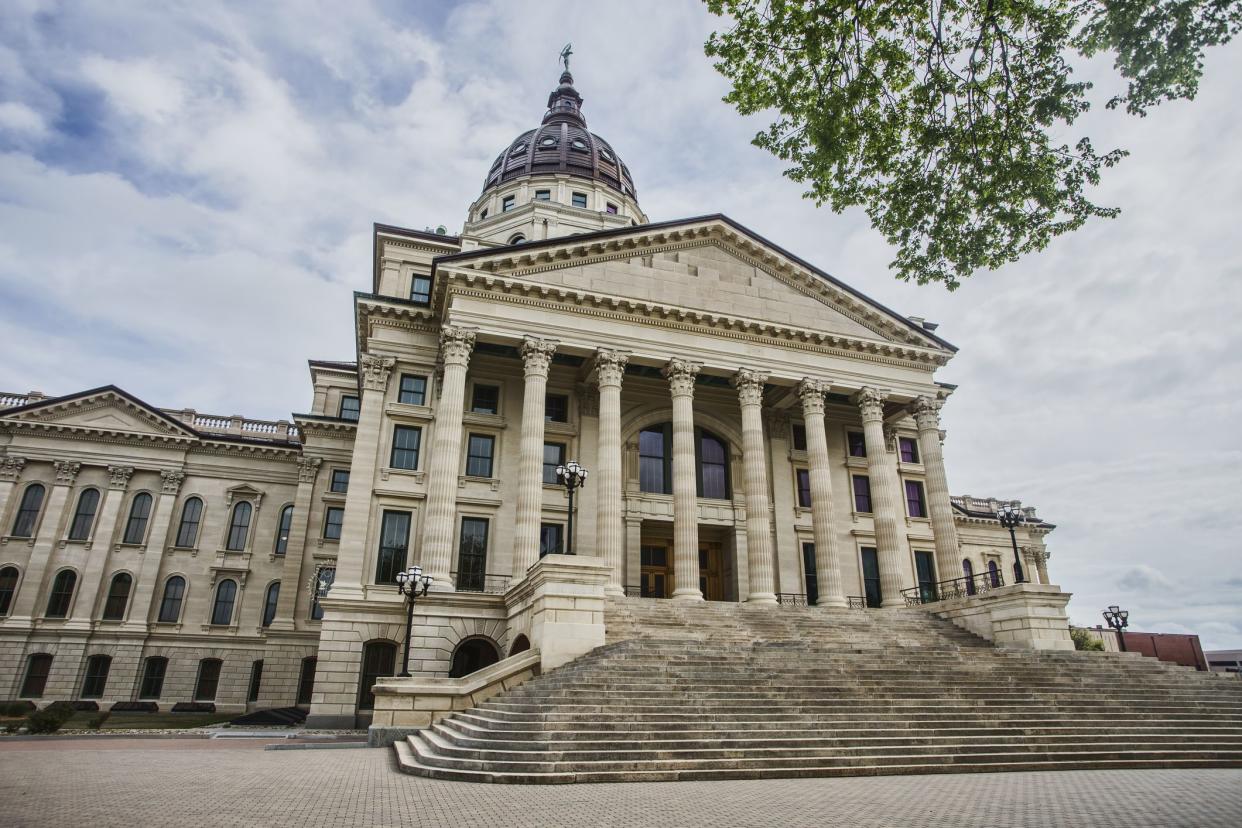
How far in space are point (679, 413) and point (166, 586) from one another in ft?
101

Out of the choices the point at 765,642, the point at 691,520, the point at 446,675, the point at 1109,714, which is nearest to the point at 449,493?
the point at 446,675

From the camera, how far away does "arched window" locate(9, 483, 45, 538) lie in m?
37.7

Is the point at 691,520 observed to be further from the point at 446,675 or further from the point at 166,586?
the point at 166,586

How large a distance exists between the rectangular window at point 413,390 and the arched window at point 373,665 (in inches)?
365

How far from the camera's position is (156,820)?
25.0 feet

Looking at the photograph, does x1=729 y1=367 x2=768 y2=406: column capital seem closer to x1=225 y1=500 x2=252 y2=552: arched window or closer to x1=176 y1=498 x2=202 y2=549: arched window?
x1=225 y1=500 x2=252 y2=552: arched window

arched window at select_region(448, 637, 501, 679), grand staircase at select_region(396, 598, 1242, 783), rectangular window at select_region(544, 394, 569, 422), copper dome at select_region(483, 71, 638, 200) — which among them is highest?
copper dome at select_region(483, 71, 638, 200)

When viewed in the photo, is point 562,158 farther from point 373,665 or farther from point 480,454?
point 373,665

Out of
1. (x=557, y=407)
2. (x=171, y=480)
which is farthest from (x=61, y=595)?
(x=557, y=407)

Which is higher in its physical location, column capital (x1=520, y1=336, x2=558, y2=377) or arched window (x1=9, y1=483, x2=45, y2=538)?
column capital (x1=520, y1=336, x2=558, y2=377)

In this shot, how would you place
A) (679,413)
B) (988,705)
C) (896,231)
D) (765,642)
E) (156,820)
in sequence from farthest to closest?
1. (679,413)
2. (765,642)
3. (988,705)
4. (896,231)
5. (156,820)

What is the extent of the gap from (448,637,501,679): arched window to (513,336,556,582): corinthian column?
3072 millimetres

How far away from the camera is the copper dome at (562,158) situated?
5391 cm

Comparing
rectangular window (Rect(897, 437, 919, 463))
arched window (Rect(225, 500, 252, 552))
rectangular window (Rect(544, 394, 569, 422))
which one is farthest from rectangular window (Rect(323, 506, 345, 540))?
rectangular window (Rect(897, 437, 919, 463))
